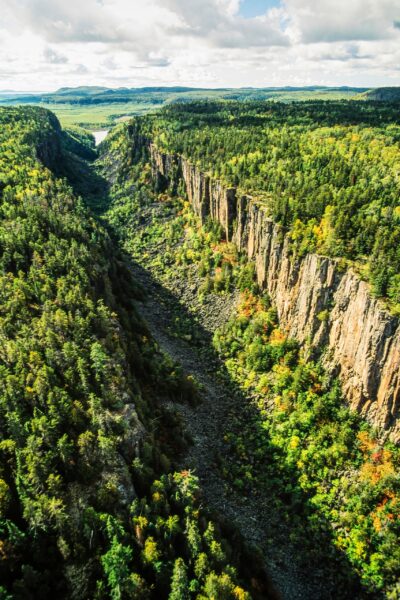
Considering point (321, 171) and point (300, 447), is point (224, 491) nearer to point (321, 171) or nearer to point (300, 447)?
point (300, 447)

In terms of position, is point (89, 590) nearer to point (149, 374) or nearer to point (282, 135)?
point (149, 374)

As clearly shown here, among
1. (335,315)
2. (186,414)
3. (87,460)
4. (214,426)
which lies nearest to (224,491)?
(214,426)

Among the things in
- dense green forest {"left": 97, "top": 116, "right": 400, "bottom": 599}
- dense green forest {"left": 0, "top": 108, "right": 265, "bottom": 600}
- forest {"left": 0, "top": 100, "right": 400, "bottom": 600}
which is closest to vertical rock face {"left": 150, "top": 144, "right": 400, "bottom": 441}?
forest {"left": 0, "top": 100, "right": 400, "bottom": 600}

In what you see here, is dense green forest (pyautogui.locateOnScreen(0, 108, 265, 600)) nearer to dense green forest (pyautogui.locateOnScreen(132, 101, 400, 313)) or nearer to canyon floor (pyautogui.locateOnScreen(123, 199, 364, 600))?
canyon floor (pyautogui.locateOnScreen(123, 199, 364, 600))

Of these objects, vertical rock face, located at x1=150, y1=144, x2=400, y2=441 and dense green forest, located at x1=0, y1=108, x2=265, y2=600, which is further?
vertical rock face, located at x1=150, y1=144, x2=400, y2=441

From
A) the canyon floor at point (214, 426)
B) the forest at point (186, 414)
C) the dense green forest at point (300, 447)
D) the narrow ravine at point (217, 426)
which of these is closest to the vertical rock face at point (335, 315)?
the forest at point (186, 414)

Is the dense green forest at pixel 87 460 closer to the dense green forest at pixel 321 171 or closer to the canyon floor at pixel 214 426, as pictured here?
the canyon floor at pixel 214 426

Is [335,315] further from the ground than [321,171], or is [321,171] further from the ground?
[321,171]

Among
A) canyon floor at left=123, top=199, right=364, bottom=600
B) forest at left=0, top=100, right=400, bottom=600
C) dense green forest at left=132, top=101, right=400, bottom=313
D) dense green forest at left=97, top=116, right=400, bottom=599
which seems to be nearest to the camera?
forest at left=0, top=100, right=400, bottom=600
